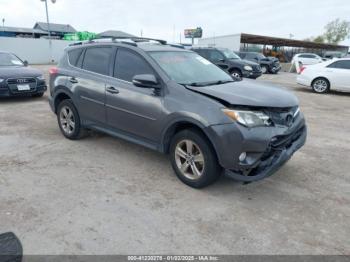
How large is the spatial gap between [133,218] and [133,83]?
1.80m

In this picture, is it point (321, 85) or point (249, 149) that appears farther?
point (321, 85)

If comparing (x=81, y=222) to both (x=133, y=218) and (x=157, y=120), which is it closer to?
(x=133, y=218)

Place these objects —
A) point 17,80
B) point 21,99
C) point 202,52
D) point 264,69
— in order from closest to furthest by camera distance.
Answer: point 17,80 < point 21,99 < point 202,52 < point 264,69

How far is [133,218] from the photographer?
3154mm

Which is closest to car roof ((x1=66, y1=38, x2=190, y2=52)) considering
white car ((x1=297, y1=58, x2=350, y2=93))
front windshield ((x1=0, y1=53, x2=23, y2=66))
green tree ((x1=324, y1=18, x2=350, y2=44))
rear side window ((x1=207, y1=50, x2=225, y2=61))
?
front windshield ((x1=0, y1=53, x2=23, y2=66))

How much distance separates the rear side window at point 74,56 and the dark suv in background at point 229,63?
984 centimetres

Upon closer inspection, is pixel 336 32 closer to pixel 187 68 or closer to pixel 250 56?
pixel 250 56

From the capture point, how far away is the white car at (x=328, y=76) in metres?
12.0

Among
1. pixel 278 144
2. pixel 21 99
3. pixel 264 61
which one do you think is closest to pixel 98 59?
pixel 278 144

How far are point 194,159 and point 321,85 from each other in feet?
35.3

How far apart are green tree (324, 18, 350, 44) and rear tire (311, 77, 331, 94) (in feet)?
237

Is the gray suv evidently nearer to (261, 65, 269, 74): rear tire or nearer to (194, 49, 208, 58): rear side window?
(194, 49, 208, 58): rear side window

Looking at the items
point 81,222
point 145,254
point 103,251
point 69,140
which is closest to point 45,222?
point 81,222

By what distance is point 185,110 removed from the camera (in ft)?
11.9
